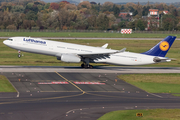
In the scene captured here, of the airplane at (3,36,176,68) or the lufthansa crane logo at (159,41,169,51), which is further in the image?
the lufthansa crane logo at (159,41,169,51)

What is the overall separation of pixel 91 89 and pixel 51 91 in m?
5.53

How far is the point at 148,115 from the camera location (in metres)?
29.3

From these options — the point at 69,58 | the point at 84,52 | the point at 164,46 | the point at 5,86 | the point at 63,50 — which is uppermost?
the point at 164,46

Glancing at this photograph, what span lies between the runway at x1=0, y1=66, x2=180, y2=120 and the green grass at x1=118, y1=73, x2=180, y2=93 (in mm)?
1839

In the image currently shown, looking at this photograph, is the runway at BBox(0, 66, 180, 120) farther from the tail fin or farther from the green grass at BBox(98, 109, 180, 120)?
the tail fin

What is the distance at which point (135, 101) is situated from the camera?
117 ft

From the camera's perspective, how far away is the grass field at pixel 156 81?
43344 millimetres

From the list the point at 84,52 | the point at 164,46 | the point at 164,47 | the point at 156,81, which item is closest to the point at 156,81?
the point at 156,81

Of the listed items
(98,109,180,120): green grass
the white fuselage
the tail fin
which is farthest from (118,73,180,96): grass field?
(98,109,180,120): green grass

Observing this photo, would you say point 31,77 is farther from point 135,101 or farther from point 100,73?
point 135,101

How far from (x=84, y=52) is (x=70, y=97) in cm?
2498

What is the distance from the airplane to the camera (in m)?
59.6

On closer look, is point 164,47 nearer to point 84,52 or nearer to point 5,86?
point 84,52

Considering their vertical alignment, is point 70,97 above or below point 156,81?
above
